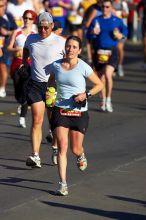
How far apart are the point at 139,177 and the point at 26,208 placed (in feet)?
6.76

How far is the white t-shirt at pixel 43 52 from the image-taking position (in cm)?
1190

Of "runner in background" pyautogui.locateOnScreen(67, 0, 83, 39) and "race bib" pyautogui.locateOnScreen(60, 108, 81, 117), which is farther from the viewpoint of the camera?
"runner in background" pyautogui.locateOnScreen(67, 0, 83, 39)

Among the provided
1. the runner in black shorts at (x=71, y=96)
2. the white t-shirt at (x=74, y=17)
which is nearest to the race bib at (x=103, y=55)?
the runner in black shorts at (x=71, y=96)

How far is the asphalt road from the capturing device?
966 cm

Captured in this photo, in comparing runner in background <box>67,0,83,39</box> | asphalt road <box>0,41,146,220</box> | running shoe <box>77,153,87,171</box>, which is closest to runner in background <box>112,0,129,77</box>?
runner in background <box>67,0,83,39</box>

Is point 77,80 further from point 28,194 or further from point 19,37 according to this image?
point 19,37

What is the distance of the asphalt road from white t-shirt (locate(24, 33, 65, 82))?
3.80ft

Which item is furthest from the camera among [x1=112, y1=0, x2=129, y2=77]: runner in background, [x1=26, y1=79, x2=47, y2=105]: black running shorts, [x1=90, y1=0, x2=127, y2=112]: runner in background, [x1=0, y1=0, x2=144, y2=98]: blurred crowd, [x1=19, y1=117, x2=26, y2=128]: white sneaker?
[x1=112, y1=0, x2=129, y2=77]: runner in background

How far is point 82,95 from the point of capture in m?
10.3

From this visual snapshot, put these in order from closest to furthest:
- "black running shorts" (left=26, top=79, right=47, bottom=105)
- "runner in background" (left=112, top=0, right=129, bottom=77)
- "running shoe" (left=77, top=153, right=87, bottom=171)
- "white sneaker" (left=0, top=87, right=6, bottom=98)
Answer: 1. "running shoe" (left=77, top=153, right=87, bottom=171)
2. "black running shorts" (left=26, top=79, right=47, bottom=105)
3. "white sneaker" (left=0, top=87, right=6, bottom=98)
4. "runner in background" (left=112, top=0, right=129, bottom=77)

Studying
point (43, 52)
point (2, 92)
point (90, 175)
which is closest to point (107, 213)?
point (90, 175)

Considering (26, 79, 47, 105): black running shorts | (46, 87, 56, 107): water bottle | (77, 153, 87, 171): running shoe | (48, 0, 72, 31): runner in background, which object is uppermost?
(46, 87, 56, 107): water bottle

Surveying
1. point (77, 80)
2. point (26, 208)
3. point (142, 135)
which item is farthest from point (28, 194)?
point (142, 135)

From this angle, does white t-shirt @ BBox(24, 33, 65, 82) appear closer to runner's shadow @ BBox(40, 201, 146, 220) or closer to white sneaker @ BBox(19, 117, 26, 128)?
runner's shadow @ BBox(40, 201, 146, 220)
